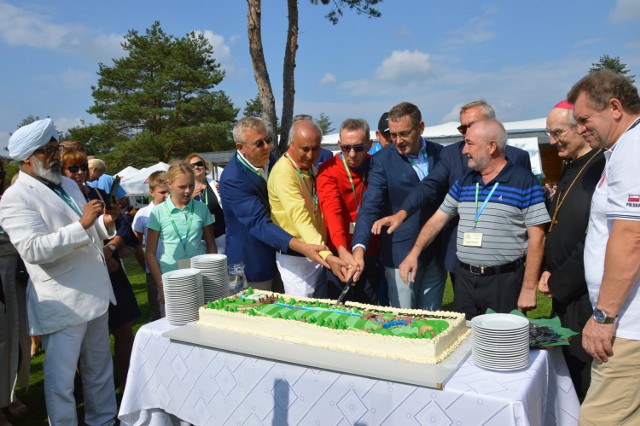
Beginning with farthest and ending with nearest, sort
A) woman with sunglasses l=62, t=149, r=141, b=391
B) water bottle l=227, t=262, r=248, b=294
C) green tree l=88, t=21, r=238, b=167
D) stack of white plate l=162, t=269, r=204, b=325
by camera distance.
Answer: green tree l=88, t=21, r=238, b=167, woman with sunglasses l=62, t=149, r=141, b=391, water bottle l=227, t=262, r=248, b=294, stack of white plate l=162, t=269, r=204, b=325

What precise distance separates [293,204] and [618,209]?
1.87 meters

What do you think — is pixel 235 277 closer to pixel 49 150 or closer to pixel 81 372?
pixel 81 372

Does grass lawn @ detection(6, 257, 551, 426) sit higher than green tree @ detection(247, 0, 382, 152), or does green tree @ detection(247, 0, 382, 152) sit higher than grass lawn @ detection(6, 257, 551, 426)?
green tree @ detection(247, 0, 382, 152)

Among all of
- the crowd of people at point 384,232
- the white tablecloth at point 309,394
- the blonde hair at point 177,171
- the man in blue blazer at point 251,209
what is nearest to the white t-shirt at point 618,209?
the crowd of people at point 384,232

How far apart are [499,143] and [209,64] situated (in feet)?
100

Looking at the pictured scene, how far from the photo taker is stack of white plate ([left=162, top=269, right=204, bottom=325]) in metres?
2.67

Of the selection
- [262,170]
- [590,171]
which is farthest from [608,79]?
[262,170]

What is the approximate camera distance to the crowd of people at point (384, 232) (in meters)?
2.03

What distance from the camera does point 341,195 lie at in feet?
11.5

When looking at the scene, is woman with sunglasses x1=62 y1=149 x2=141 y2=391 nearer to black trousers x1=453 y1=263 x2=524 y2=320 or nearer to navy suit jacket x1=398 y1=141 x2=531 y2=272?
navy suit jacket x1=398 y1=141 x2=531 y2=272

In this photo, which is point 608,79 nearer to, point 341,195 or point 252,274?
point 341,195

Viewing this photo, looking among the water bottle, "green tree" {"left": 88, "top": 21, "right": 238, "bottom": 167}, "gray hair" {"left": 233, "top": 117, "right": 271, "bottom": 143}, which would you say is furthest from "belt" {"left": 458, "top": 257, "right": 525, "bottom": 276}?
"green tree" {"left": 88, "top": 21, "right": 238, "bottom": 167}

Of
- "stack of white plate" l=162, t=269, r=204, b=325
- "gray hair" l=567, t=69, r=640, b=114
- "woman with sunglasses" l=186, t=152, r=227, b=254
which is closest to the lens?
"gray hair" l=567, t=69, r=640, b=114

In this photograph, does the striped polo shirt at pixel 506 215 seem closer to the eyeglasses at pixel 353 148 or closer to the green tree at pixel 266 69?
the eyeglasses at pixel 353 148
